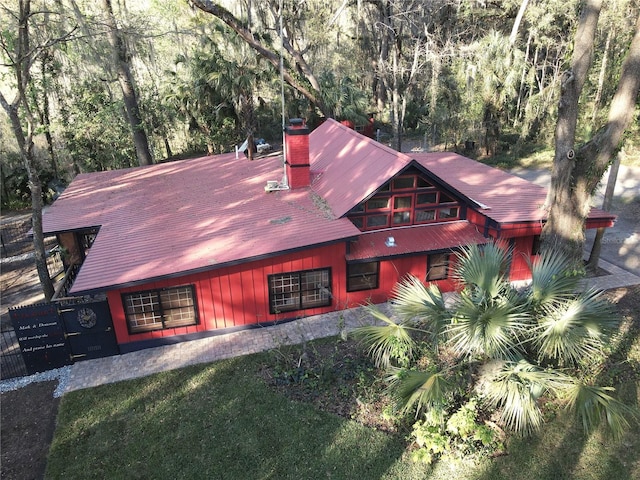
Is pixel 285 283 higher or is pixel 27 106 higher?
pixel 27 106

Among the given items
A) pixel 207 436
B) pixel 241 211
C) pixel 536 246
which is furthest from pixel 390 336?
pixel 536 246

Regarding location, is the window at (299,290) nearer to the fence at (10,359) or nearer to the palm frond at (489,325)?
the palm frond at (489,325)

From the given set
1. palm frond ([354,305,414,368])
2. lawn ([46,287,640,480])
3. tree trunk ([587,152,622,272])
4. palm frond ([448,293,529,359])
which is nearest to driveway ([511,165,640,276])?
tree trunk ([587,152,622,272])

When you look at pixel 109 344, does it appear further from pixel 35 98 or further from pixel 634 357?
pixel 35 98

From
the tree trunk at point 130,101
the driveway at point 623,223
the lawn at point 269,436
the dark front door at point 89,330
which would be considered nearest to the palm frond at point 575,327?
the lawn at point 269,436

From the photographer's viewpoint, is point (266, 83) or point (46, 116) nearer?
point (46, 116)

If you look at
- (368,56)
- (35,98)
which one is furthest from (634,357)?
(368,56)

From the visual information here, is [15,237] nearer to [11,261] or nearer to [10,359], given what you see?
[11,261]
